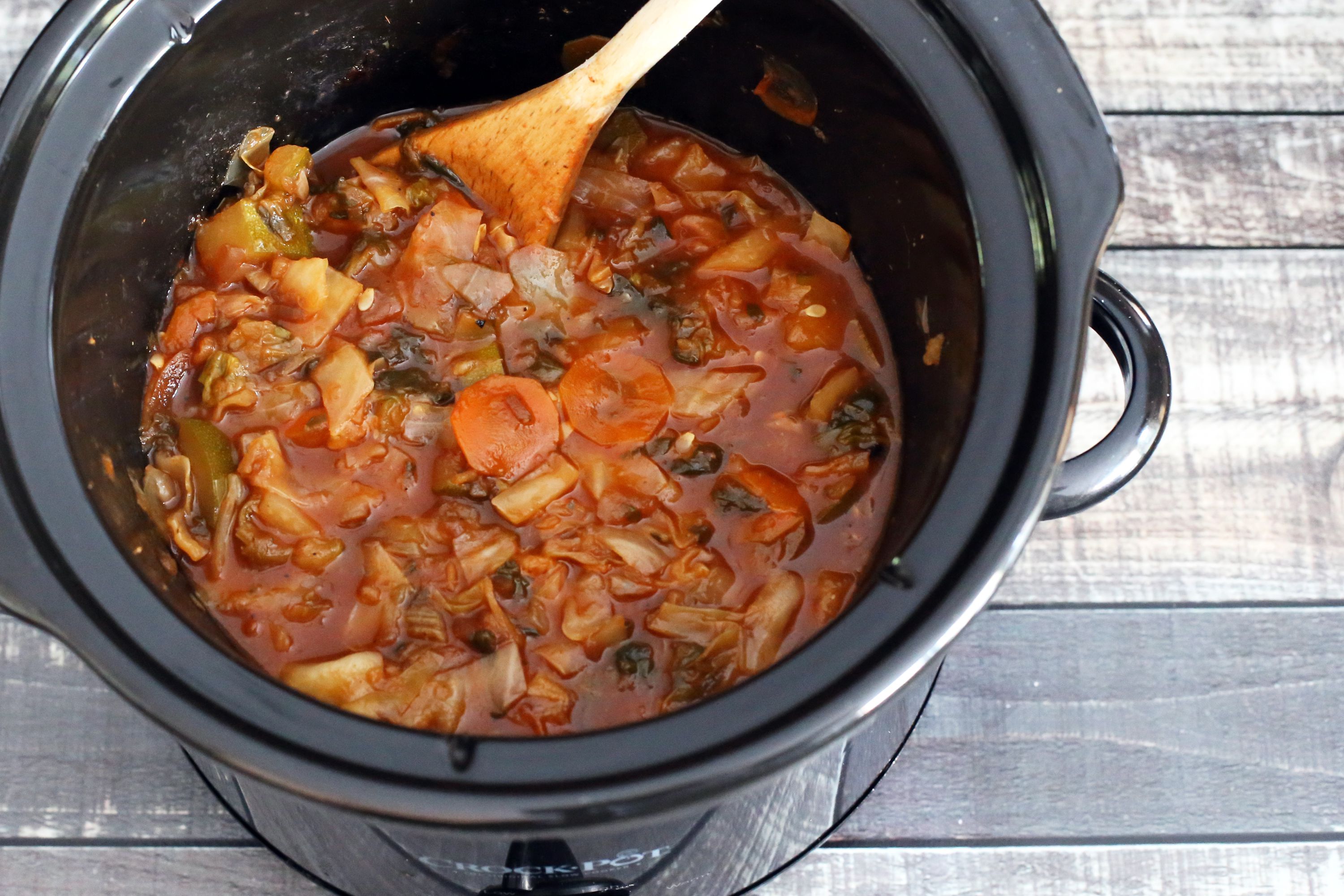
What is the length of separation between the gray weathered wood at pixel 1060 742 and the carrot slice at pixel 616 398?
81 cm

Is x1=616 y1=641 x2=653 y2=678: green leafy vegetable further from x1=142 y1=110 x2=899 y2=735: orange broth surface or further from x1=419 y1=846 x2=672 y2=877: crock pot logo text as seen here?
x1=419 y1=846 x2=672 y2=877: crock pot logo text

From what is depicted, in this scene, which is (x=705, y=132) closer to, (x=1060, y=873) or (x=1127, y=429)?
(x=1127, y=429)

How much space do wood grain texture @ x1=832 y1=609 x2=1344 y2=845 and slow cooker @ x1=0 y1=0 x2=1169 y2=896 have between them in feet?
0.68

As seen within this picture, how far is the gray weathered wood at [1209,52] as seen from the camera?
8.39 feet

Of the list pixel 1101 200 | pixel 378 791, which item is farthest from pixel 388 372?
pixel 1101 200

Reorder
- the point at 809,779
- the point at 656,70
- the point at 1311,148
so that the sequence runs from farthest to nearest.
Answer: the point at 1311,148
the point at 656,70
the point at 809,779

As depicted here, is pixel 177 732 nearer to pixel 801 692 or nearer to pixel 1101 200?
pixel 801 692

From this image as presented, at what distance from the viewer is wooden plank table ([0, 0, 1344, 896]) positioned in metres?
2.14

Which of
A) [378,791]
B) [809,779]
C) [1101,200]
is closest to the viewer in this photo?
[378,791]

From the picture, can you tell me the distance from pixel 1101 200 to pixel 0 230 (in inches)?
54.2

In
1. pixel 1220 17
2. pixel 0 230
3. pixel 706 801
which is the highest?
pixel 0 230

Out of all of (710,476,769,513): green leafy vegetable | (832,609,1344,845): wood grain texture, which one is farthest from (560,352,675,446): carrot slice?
(832,609,1344,845): wood grain texture

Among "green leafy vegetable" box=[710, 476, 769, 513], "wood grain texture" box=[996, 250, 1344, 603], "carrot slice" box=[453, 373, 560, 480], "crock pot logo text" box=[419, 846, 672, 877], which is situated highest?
"carrot slice" box=[453, 373, 560, 480]

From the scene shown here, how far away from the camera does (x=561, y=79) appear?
1.91m
